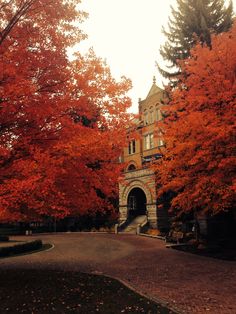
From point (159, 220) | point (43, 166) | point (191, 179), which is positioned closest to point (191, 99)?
point (191, 179)

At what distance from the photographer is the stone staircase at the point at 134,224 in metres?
34.3

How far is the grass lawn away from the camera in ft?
27.6

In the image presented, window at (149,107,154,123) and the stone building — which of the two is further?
window at (149,107,154,123)

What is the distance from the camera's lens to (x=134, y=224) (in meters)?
35.8

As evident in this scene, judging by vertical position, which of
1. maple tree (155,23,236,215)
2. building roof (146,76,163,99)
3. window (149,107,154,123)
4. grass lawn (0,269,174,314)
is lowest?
grass lawn (0,269,174,314)

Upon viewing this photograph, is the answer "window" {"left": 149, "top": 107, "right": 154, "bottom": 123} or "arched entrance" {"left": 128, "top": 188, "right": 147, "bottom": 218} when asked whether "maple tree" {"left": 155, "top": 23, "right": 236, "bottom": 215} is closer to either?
"arched entrance" {"left": 128, "top": 188, "right": 147, "bottom": 218}

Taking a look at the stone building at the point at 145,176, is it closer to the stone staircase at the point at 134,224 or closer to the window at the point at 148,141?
the window at the point at 148,141

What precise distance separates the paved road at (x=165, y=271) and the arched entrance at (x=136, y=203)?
1653cm

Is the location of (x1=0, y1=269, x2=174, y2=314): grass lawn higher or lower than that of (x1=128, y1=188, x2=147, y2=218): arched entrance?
lower

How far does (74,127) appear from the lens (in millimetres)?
10820

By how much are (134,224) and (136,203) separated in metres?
4.32

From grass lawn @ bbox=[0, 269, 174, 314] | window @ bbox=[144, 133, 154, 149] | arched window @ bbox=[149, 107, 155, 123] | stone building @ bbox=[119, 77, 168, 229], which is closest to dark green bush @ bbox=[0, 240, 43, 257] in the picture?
grass lawn @ bbox=[0, 269, 174, 314]

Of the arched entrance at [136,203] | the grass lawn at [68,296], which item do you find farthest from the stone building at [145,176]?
the grass lawn at [68,296]

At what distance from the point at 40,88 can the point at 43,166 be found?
280 cm
